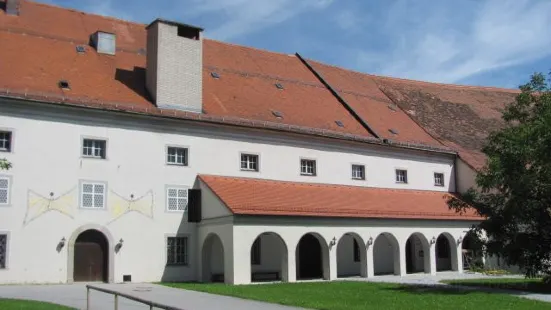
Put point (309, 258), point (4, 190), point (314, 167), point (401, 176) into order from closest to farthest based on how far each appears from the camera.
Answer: point (4, 190) → point (309, 258) → point (314, 167) → point (401, 176)

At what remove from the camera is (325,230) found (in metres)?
26.3

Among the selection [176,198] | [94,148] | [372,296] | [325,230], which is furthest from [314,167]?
[372,296]

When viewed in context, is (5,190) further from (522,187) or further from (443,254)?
(443,254)

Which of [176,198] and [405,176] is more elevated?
[405,176]

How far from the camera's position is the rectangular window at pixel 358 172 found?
31377 mm

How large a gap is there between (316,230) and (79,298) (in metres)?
11.1

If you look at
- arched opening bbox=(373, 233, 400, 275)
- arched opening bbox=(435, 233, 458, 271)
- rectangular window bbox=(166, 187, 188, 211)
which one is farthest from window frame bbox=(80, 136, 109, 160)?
arched opening bbox=(435, 233, 458, 271)

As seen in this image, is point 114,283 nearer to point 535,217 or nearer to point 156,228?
point 156,228

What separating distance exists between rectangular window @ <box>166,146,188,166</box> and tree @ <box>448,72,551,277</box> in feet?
35.5

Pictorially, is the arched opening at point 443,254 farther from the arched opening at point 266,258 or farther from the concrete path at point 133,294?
the concrete path at point 133,294

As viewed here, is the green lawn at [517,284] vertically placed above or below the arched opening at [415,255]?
below

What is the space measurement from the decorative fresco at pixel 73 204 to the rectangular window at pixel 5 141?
5.51 feet

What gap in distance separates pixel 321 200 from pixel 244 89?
695cm

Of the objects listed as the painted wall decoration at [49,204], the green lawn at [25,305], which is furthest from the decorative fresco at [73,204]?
the green lawn at [25,305]
